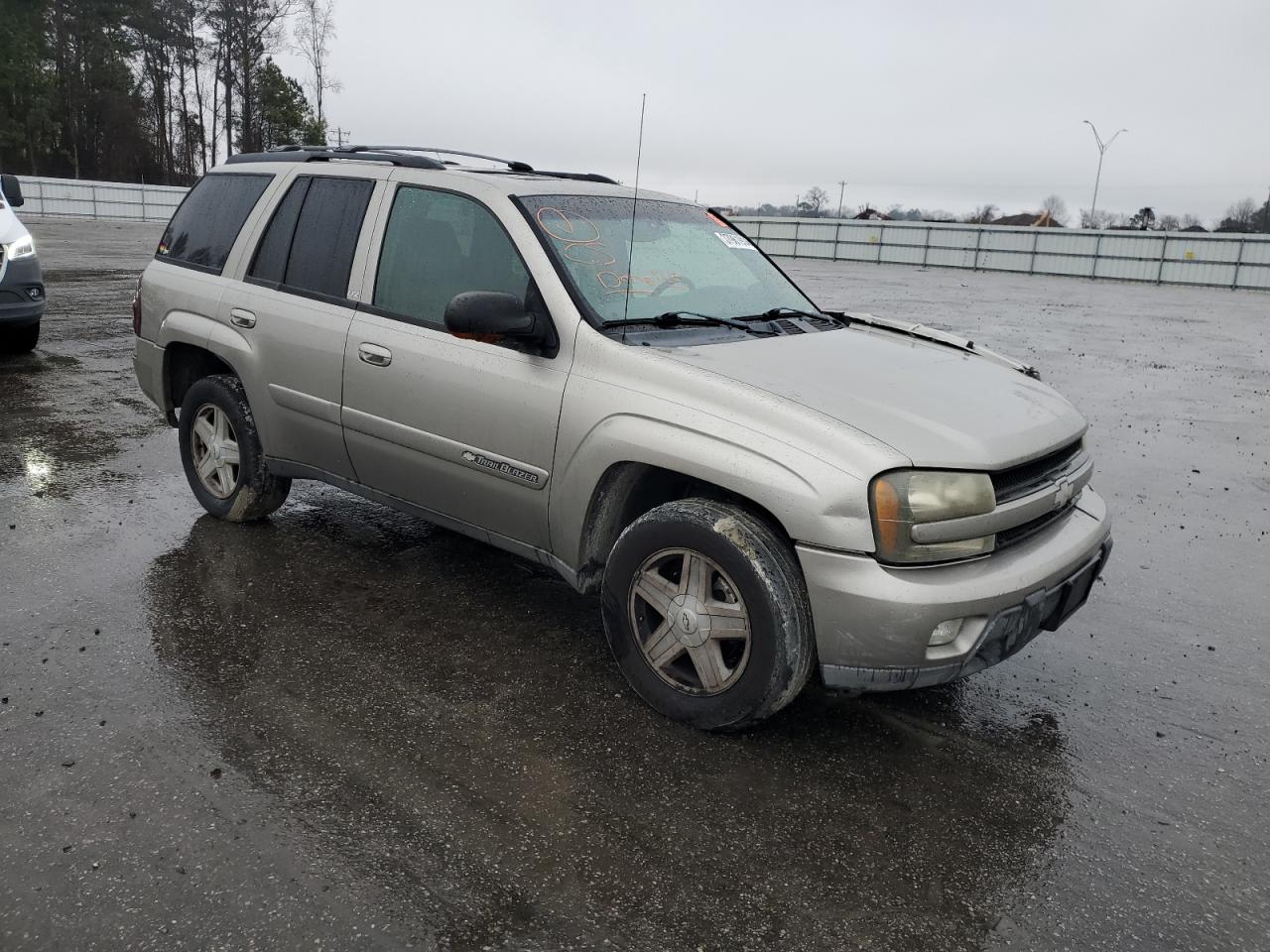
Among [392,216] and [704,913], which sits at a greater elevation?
[392,216]

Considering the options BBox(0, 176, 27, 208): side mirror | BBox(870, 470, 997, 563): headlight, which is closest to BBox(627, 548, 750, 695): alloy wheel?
BBox(870, 470, 997, 563): headlight

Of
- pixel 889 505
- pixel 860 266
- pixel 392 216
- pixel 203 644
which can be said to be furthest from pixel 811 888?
pixel 860 266

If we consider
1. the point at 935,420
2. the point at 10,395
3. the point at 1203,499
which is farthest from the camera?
the point at 10,395

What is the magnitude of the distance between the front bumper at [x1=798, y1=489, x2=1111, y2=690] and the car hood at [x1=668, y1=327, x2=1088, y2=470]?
0.34m

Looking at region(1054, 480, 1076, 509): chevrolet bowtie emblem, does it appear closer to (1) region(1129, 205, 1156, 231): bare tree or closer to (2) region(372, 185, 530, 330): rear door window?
(2) region(372, 185, 530, 330): rear door window

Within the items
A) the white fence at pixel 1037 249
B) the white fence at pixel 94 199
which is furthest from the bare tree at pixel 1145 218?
the white fence at pixel 94 199

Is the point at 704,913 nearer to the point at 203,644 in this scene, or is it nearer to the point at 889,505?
the point at 889,505

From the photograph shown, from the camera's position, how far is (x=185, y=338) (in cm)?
498

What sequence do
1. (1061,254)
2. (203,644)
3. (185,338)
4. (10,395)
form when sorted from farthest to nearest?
(1061,254) < (10,395) < (185,338) < (203,644)

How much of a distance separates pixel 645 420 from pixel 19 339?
886 cm

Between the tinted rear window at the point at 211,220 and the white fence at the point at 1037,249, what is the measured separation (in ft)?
89.4

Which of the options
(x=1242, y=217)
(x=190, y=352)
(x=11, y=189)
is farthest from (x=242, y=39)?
(x=1242, y=217)

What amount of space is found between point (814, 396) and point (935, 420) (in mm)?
398

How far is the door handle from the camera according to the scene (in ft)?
13.4
